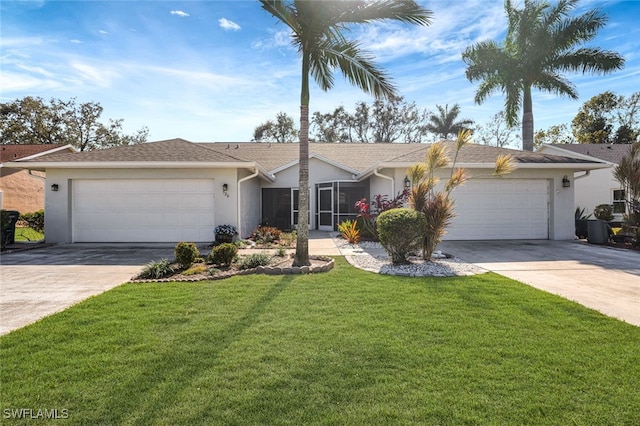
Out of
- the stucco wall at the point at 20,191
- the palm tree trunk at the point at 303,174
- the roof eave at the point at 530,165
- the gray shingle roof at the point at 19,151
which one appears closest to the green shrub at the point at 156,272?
the palm tree trunk at the point at 303,174

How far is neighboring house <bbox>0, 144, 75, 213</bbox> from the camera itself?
2056 cm

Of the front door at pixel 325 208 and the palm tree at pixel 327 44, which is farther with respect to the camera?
the front door at pixel 325 208

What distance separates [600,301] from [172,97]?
14400 millimetres

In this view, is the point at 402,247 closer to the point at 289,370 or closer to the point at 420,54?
the point at 289,370

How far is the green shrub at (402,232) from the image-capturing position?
799 cm

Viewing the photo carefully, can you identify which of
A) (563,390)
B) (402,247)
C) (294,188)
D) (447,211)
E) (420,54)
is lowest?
(563,390)

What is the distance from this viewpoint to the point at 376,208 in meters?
13.2

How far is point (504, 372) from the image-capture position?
3.26m

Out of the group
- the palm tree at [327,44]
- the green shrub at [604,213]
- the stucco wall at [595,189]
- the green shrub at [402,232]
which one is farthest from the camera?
the stucco wall at [595,189]

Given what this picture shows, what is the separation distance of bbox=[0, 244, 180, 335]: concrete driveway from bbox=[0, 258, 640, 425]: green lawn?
22.7 inches

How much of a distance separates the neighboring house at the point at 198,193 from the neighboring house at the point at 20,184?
1018 cm

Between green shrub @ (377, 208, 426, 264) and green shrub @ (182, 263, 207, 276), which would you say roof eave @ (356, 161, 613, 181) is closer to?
green shrub @ (377, 208, 426, 264)

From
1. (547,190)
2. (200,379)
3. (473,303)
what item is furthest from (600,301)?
(547,190)

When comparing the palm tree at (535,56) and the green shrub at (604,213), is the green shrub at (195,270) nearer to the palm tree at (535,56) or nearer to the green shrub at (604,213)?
the green shrub at (604,213)
